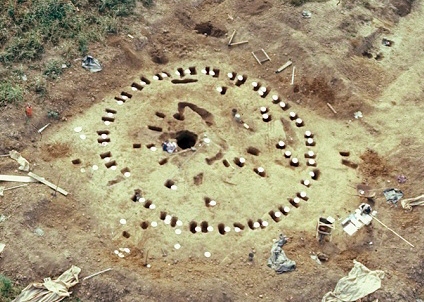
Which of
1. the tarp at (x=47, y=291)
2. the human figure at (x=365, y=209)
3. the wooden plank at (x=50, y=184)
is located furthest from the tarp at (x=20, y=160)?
the human figure at (x=365, y=209)

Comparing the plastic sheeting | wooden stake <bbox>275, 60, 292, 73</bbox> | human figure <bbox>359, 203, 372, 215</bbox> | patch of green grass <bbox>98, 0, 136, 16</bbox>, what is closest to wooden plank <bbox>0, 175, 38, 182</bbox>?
patch of green grass <bbox>98, 0, 136, 16</bbox>

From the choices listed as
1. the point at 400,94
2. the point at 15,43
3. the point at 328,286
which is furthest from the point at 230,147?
Answer: the point at 15,43

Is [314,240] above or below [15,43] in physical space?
below

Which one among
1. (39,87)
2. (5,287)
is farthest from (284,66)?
(5,287)

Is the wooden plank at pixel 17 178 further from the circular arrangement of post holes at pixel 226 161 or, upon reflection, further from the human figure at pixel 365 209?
the human figure at pixel 365 209

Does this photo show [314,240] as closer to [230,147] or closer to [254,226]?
[254,226]

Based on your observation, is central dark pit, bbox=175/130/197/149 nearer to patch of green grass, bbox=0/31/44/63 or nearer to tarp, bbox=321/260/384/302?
patch of green grass, bbox=0/31/44/63
